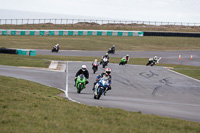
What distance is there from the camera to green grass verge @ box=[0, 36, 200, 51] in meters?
60.8

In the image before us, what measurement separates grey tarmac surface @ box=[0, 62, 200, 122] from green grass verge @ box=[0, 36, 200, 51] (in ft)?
90.3

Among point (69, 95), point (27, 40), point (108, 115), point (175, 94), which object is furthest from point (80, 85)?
point (27, 40)

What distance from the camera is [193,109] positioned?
52.5 ft

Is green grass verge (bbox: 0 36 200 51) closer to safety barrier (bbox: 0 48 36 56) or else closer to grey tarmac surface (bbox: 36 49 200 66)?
grey tarmac surface (bbox: 36 49 200 66)

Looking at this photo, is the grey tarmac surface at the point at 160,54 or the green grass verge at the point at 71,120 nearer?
the green grass verge at the point at 71,120

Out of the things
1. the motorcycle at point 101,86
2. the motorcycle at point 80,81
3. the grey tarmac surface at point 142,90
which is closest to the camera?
the grey tarmac surface at point 142,90

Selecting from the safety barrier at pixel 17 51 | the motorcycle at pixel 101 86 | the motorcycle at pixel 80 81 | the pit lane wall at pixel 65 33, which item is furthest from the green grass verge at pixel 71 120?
the pit lane wall at pixel 65 33

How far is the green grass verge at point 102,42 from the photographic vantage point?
60822 millimetres

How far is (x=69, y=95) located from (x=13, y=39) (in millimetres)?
49274

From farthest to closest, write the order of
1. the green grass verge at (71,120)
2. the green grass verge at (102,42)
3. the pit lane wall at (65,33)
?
the pit lane wall at (65,33) → the green grass verge at (102,42) → the green grass verge at (71,120)

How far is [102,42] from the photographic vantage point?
223 ft

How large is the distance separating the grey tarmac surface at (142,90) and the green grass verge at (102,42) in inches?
1084

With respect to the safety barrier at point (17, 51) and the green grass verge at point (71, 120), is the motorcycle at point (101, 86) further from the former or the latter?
the safety barrier at point (17, 51)

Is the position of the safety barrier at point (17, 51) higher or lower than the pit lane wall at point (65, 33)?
lower
